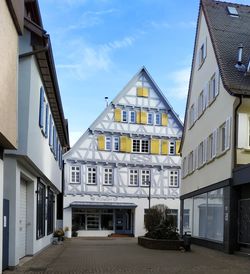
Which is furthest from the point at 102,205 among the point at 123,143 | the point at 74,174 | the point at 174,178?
the point at 174,178

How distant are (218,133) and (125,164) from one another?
78.7 ft

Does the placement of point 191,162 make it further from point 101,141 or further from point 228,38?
point 101,141

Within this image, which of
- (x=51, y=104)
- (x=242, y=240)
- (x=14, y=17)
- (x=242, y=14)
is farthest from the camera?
(x=242, y=14)

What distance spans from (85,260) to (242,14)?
17.6m

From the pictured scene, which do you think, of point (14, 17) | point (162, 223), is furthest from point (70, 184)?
point (14, 17)

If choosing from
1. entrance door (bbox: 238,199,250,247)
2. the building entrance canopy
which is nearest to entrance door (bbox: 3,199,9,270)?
entrance door (bbox: 238,199,250,247)

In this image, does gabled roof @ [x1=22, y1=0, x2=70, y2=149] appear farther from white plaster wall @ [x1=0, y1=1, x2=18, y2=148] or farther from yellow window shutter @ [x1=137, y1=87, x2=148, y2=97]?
yellow window shutter @ [x1=137, y1=87, x2=148, y2=97]

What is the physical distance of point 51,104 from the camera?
22.6 metres

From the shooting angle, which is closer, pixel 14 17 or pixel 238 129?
pixel 14 17

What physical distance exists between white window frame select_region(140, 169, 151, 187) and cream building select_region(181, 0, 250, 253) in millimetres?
13695

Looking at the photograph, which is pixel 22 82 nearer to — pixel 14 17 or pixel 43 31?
pixel 43 31

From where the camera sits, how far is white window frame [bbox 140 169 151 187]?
47375 mm

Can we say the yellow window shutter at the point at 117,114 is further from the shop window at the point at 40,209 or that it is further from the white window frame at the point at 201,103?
the shop window at the point at 40,209

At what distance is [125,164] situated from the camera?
47.1m
